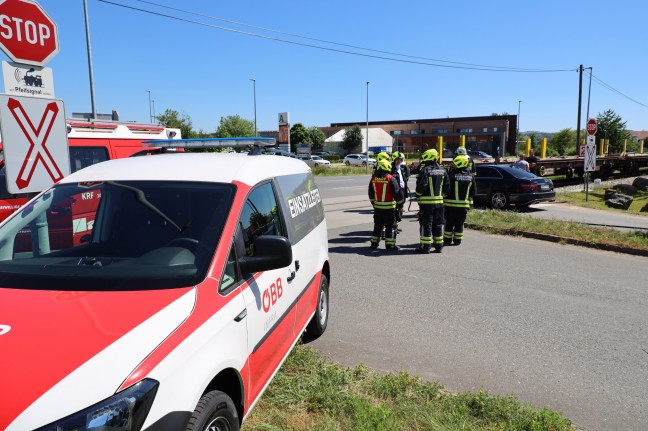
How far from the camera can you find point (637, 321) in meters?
5.44

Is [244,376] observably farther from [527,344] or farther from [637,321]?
[637,321]

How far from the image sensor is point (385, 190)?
8703mm

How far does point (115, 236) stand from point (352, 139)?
6996cm

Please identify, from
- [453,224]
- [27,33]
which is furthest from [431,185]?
[27,33]

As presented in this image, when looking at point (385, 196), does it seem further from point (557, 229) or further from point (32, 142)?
point (32, 142)

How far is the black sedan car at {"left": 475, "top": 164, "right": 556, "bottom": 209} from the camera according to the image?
1516 centimetres

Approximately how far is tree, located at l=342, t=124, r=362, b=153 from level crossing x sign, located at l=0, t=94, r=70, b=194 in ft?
223

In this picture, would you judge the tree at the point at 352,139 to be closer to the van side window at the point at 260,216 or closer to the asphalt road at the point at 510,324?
the asphalt road at the point at 510,324

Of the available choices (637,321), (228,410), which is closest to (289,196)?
(228,410)

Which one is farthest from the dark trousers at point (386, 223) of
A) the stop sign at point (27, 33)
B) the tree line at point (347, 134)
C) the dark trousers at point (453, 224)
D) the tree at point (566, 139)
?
the tree at point (566, 139)

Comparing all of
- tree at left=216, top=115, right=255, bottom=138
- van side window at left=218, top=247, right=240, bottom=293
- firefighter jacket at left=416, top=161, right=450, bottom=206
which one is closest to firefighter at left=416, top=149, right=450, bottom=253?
firefighter jacket at left=416, top=161, right=450, bottom=206

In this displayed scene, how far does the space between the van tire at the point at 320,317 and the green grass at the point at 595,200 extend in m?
14.9

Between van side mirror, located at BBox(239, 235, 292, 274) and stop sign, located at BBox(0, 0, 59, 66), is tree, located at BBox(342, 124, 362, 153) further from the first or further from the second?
van side mirror, located at BBox(239, 235, 292, 274)

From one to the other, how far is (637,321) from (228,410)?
522cm
